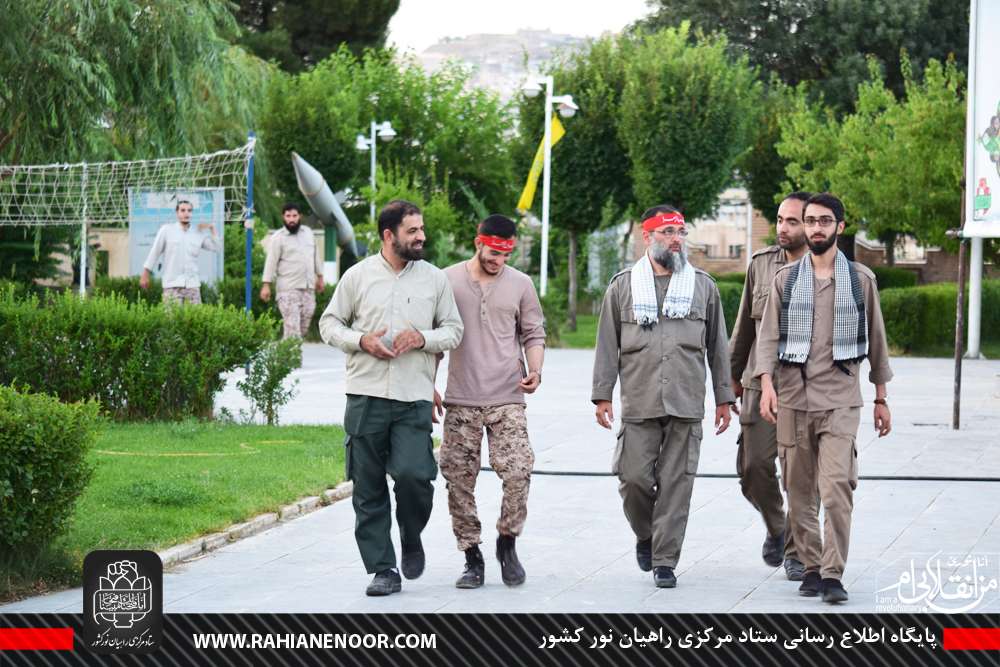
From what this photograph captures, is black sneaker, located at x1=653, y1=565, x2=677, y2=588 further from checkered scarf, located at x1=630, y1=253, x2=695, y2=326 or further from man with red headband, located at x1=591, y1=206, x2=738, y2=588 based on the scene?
checkered scarf, located at x1=630, y1=253, x2=695, y2=326

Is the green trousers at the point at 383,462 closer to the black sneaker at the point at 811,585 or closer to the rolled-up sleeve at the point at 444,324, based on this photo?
the rolled-up sleeve at the point at 444,324

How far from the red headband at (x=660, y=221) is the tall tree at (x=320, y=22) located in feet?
166

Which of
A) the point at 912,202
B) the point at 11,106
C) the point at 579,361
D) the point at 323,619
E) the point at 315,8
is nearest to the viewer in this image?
the point at 323,619

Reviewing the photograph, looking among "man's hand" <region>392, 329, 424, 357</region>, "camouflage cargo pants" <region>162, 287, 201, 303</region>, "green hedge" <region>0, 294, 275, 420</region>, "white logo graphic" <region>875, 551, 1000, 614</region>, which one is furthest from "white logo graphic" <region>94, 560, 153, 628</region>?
"camouflage cargo pants" <region>162, 287, 201, 303</region>

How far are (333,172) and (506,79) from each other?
12157 cm

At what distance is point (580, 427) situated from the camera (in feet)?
47.5

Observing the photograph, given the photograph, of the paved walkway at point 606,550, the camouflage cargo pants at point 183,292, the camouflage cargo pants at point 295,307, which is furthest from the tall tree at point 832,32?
the paved walkway at point 606,550

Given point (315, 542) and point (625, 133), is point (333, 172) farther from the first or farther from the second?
point (315, 542)

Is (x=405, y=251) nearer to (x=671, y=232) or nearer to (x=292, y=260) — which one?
(x=671, y=232)

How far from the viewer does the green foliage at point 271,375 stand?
1371cm

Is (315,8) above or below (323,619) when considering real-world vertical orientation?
above

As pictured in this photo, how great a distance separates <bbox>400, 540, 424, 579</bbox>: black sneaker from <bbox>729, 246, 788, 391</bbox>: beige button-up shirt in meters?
1.90

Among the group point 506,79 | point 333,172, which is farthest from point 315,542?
point 506,79

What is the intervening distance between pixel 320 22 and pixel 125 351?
1862 inches
